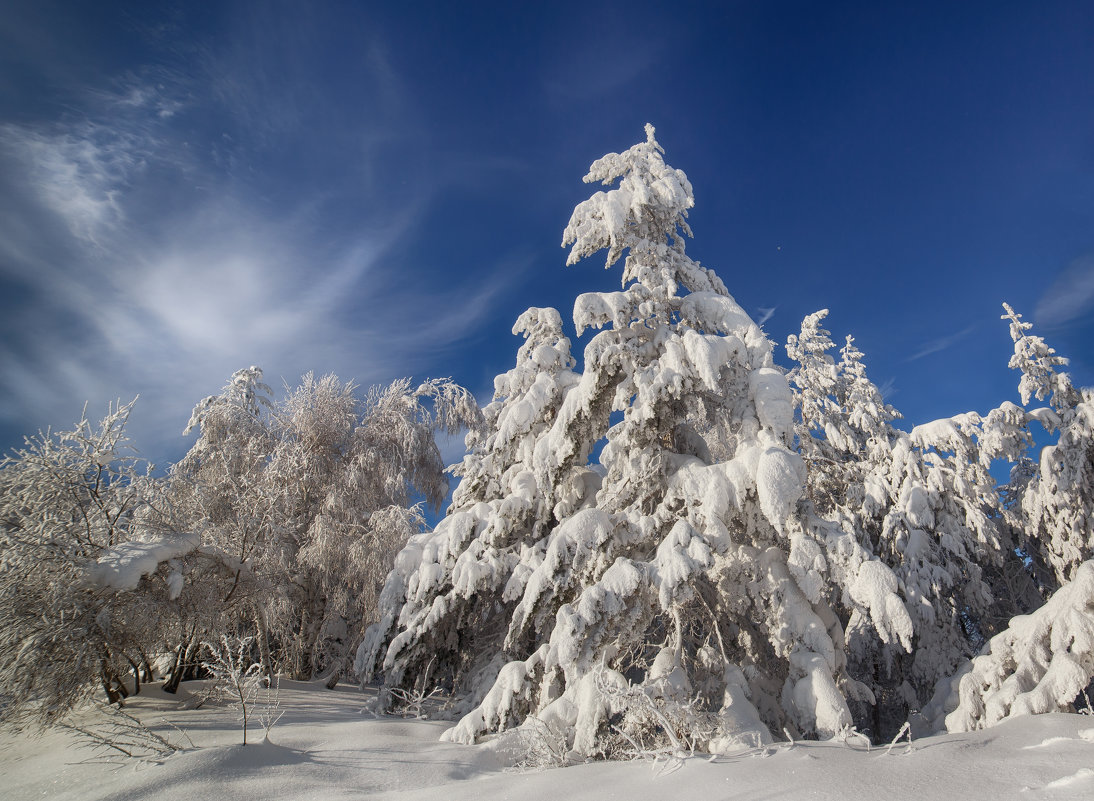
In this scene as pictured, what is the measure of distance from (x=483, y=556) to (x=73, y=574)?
5338 millimetres

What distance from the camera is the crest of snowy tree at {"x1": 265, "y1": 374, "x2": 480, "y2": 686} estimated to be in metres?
12.2

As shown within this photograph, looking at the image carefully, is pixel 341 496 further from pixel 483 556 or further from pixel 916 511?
pixel 916 511

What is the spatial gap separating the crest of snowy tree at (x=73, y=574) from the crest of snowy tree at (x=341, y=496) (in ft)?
9.79

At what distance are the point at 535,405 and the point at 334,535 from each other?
686 centimetres

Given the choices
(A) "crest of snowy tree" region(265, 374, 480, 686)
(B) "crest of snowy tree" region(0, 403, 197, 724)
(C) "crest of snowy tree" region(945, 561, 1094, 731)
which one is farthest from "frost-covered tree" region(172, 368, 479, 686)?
(C) "crest of snowy tree" region(945, 561, 1094, 731)

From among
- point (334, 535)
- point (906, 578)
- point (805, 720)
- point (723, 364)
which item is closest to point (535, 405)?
point (723, 364)

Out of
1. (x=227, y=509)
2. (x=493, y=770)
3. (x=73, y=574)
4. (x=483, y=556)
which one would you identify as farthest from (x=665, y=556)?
(x=227, y=509)

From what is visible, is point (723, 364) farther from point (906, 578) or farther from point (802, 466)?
point (906, 578)

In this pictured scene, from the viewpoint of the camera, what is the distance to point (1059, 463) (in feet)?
40.1

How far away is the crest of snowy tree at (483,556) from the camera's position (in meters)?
8.39

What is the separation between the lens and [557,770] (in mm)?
5039

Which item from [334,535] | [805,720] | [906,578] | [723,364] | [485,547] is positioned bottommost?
[805,720]

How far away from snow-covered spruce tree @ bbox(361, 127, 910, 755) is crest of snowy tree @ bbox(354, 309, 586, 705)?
0.21 ft

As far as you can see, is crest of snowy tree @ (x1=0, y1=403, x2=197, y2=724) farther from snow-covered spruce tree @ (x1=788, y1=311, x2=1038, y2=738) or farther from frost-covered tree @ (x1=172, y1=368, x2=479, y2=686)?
snow-covered spruce tree @ (x1=788, y1=311, x2=1038, y2=738)
